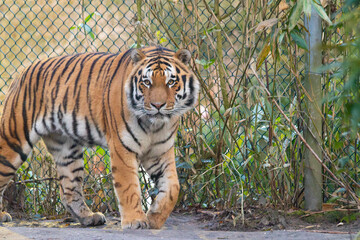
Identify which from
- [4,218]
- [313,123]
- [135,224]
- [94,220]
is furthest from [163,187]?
[4,218]

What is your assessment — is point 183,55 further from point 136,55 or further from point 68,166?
point 68,166

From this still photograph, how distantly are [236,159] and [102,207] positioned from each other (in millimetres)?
1349

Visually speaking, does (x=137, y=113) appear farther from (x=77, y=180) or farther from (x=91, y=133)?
(x=77, y=180)

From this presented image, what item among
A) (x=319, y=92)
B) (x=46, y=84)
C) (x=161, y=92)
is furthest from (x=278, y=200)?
(x=46, y=84)

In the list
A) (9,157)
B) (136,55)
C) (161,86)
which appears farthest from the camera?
(9,157)

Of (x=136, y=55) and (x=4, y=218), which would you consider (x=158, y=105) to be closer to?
(x=136, y=55)

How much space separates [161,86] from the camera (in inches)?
140

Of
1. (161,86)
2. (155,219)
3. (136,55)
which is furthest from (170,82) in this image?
(155,219)

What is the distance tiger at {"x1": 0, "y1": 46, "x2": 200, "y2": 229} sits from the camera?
11.7 feet

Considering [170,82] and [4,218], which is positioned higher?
[170,82]

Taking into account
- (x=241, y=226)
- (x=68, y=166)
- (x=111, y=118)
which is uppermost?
(x=111, y=118)

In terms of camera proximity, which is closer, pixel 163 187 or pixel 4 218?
pixel 163 187

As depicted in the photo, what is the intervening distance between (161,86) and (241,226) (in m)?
1.20

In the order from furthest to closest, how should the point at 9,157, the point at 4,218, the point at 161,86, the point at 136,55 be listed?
the point at 4,218 < the point at 9,157 < the point at 136,55 < the point at 161,86
